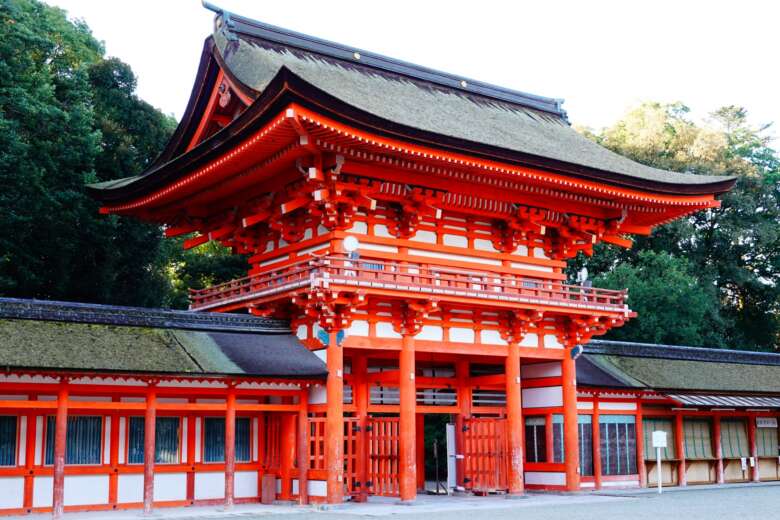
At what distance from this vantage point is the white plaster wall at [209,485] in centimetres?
2075

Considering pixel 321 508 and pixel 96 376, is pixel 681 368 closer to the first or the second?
pixel 321 508

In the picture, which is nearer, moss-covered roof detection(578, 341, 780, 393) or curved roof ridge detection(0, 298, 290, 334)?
curved roof ridge detection(0, 298, 290, 334)

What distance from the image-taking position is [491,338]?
80.4 ft

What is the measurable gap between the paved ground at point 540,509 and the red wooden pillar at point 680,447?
3978mm

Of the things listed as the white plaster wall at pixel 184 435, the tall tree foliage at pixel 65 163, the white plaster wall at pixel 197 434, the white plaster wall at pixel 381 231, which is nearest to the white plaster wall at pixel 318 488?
the white plaster wall at pixel 197 434

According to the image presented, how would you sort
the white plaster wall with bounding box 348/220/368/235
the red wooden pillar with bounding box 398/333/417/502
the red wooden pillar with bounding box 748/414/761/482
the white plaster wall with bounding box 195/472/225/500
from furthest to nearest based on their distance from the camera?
the red wooden pillar with bounding box 748/414/761/482
the white plaster wall with bounding box 348/220/368/235
the red wooden pillar with bounding box 398/333/417/502
the white plaster wall with bounding box 195/472/225/500

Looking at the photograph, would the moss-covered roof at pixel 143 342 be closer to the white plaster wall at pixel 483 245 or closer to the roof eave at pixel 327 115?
the roof eave at pixel 327 115

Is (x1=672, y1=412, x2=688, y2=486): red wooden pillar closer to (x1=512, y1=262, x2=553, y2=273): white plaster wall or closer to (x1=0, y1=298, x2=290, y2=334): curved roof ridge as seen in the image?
(x1=512, y1=262, x2=553, y2=273): white plaster wall

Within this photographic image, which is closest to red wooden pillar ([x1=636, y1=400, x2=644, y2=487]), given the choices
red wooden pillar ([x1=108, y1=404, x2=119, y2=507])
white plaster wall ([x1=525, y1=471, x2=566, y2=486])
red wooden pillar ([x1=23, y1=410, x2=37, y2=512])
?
white plaster wall ([x1=525, y1=471, x2=566, y2=486])

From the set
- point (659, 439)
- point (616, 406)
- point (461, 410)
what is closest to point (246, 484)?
point (461, 410)

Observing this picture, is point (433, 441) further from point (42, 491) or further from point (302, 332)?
point (42, 491)

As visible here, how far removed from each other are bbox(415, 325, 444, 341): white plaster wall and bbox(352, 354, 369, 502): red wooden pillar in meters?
1.83

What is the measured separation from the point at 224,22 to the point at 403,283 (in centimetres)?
996

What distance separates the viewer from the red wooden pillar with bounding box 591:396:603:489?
85.1 feet
